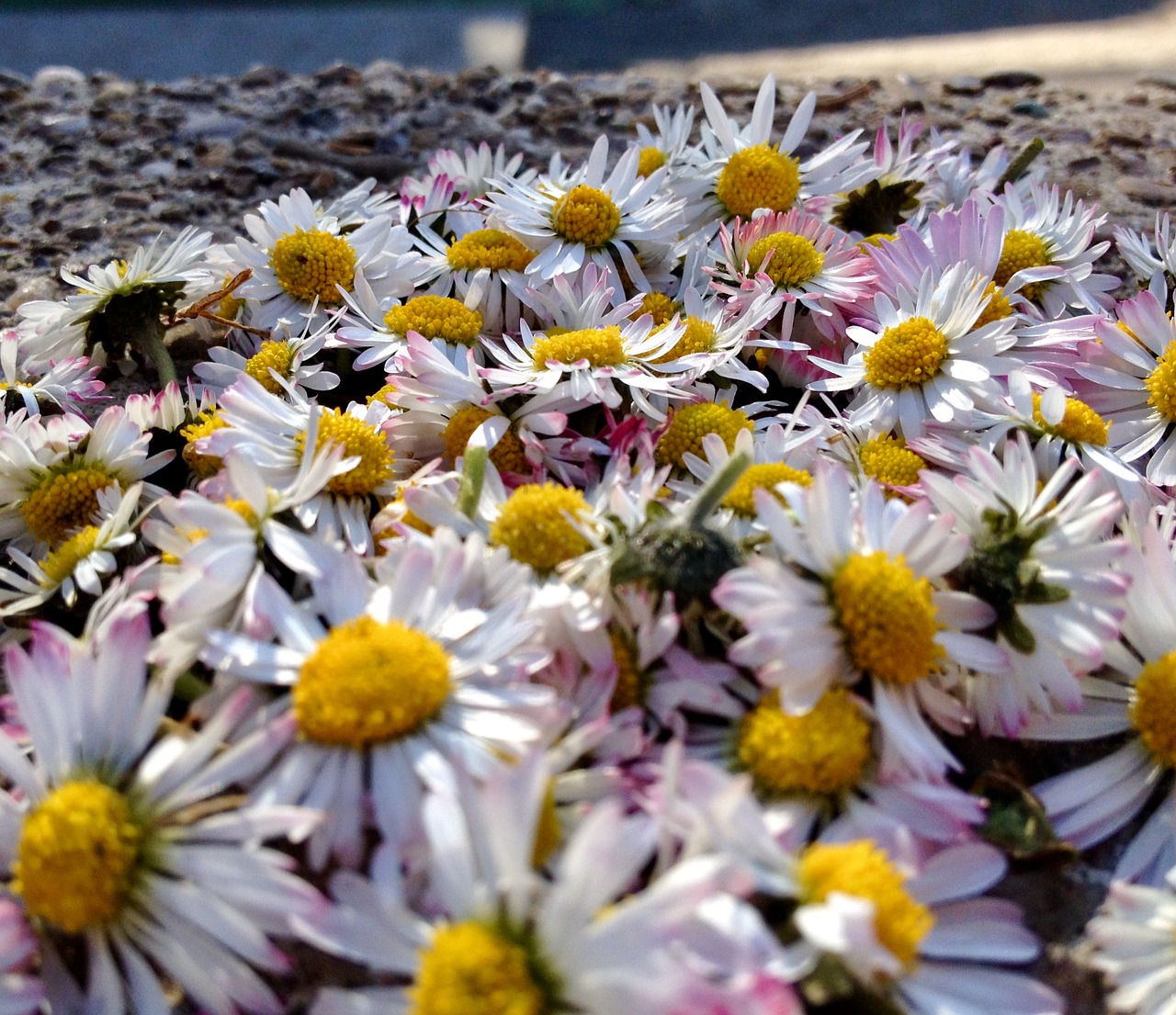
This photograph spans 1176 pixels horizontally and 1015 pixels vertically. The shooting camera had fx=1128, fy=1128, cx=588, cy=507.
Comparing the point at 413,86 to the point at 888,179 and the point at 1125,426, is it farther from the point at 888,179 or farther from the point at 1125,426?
the point at 1125,426

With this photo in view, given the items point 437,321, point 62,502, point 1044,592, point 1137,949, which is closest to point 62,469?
point 62,502

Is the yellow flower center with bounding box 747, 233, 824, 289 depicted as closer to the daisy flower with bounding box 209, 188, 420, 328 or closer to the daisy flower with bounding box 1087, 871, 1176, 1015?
the daisy flower with bounding box 209, 188, 420, 328

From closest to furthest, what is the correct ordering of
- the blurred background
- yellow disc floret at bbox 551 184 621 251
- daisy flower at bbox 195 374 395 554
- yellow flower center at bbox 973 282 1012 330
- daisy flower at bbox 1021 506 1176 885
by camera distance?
daisy flower at bbox 1021 506 1176 885
daisy flower at bbox 195 374 395 554
yellow flower center at bbox 973 282 1012 330
yellow disc floret at bbox 551 184 621 251
the blurred background

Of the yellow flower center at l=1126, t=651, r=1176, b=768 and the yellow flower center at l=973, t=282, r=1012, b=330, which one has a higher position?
the yellow flower center at l=973, t=282, r=1012, b=330

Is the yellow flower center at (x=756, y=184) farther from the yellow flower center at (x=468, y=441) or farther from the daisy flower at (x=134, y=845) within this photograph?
the daisy flower at (x=134, y=845)

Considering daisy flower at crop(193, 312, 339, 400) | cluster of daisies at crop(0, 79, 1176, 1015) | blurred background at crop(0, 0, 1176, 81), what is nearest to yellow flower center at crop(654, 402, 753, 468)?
cluster of daisies at crop(0, 79, 1176, 1015)

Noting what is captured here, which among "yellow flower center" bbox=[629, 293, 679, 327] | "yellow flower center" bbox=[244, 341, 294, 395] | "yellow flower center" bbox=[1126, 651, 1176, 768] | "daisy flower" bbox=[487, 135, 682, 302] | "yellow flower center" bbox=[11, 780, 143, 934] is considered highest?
"daisy flower" bbox=[487, 135, 682, 302]

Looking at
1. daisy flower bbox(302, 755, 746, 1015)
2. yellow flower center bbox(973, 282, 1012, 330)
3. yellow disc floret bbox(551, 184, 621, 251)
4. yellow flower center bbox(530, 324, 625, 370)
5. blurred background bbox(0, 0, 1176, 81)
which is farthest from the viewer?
blurred background bbox(0, 0, 1176, 81)

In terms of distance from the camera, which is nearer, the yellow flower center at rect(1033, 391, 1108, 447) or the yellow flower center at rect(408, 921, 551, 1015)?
the yellow flower center at rect(408, 921, 551, 1015)
